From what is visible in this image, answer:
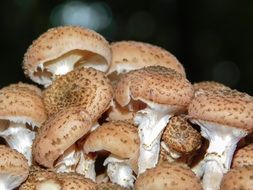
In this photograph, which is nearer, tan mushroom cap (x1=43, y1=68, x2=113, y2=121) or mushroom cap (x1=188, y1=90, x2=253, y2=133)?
mushroom cap (x1=188, y1=90, x2=253, y2=133)

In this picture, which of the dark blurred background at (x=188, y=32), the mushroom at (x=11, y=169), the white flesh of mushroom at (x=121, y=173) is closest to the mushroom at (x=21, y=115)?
the mushroom at (x=11, y=169)

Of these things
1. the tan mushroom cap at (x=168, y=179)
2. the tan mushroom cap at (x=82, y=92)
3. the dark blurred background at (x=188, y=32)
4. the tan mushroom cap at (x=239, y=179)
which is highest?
the tan mushroom cap at (x=82, y=92)

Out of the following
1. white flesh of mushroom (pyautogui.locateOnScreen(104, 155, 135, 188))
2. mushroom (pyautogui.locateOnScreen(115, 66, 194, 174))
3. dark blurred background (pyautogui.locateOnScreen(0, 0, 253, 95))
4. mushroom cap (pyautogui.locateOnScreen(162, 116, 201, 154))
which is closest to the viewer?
mushroom (pyautogui.locateOnScreen(115, 66, 194, 174))

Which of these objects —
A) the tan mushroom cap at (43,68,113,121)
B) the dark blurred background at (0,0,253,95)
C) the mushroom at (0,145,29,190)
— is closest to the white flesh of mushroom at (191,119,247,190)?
the tan mushroom cap at (43,68,113,121)

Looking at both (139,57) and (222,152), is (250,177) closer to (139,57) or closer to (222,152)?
(222,152)

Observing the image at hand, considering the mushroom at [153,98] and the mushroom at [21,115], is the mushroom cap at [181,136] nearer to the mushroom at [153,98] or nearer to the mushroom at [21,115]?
the mushroom at [153,98]

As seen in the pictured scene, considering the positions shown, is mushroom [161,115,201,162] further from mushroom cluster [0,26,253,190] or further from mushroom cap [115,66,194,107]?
mushroom cap [115,66,194,107]

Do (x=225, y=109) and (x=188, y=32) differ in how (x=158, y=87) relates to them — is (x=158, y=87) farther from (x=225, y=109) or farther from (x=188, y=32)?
(x=188, y=32)
